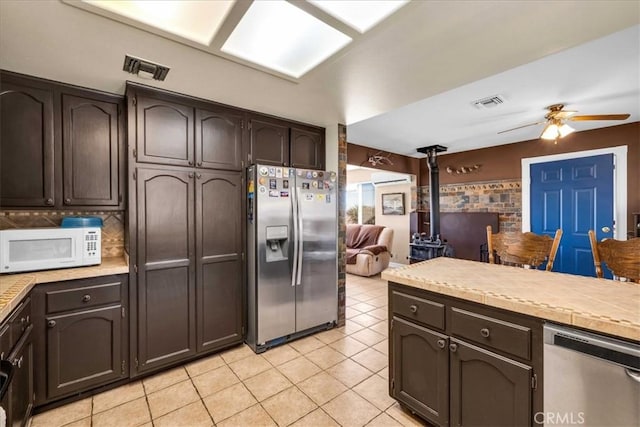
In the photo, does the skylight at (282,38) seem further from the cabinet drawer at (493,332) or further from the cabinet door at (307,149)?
the cabinet drawer at (493,332)

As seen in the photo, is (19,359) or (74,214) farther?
(74,214)

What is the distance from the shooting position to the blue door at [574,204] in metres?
3.78

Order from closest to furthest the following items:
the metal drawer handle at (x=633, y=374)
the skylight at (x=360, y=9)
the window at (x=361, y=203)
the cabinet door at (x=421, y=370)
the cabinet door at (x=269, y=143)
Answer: the metal drawer handle at (x=633, y=374), the skylight at (x=360, y=9), the cabinet door at (x=421, y=370), the cabinet door at (x=269, y=143), the window at (x=361, y=203)

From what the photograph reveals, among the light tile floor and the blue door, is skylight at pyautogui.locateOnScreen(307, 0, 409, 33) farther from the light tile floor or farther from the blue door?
the blue door

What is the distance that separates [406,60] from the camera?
1766 mm

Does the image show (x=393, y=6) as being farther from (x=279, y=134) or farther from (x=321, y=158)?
(x=321, y=158)

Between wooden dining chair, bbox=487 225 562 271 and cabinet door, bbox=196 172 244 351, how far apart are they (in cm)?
223

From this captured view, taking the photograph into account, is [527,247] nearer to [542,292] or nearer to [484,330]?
[542,292]

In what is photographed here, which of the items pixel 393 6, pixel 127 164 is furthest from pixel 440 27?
pixel 127 164

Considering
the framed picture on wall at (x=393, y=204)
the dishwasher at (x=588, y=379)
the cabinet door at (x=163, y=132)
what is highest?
the cabinet door at (x=163, y=132)

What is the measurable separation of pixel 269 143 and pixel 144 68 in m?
1.19

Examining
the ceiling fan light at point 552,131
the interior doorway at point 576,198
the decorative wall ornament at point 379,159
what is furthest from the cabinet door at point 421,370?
the interior doorway at point 576,198

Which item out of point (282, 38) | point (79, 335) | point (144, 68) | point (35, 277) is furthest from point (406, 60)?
point (79, 335)

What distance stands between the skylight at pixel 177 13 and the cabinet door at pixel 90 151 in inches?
43.3
